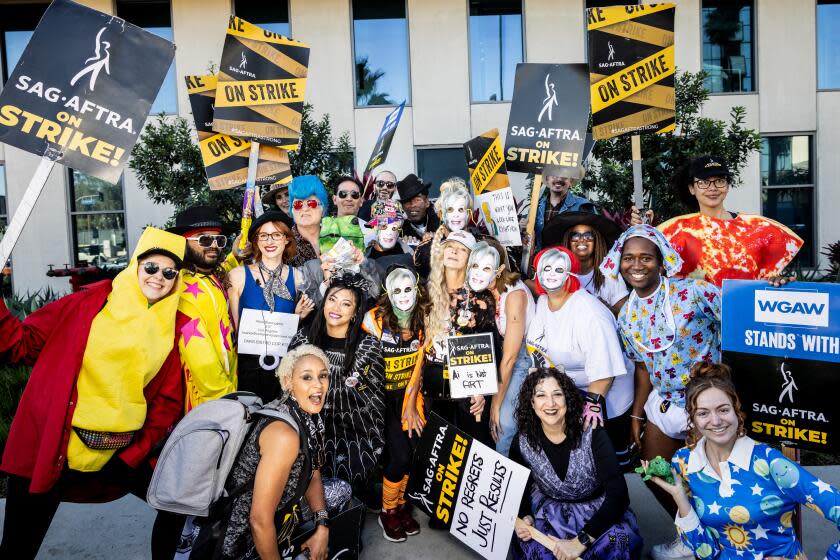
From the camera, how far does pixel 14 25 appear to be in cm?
1076

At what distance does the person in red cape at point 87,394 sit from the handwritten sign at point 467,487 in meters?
1.58

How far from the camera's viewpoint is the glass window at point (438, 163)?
10.5 m

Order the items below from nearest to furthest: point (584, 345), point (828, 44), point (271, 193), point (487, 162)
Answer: point (584, 345)
point (487, 162)
point (271, 193)
point (828, 44)

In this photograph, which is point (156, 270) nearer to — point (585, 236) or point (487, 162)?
point (585, 236)

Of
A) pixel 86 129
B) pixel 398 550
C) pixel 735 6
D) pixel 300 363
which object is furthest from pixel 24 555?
pixel 735 6

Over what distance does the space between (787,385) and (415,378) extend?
6.62 ft

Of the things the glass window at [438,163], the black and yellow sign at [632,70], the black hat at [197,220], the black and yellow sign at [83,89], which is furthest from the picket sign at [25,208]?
the glass window at [438,163]

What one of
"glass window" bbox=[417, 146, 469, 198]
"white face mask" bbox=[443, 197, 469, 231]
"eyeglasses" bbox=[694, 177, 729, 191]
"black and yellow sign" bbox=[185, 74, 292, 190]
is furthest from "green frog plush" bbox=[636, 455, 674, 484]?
"glass window" bbox=[417, 146, 469, 198]

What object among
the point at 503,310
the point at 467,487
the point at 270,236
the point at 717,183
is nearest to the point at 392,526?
the point at 467,487

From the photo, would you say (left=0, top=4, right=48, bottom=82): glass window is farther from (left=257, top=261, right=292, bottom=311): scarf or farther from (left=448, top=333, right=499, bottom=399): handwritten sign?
(left=448, top=333, right=499, bottom=399): handwritten sign

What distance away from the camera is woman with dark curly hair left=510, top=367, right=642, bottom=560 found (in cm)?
304

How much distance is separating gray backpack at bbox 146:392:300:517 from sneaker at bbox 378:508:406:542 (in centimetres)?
119

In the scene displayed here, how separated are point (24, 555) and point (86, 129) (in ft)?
7.10

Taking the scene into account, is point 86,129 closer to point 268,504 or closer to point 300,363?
point 300,363
